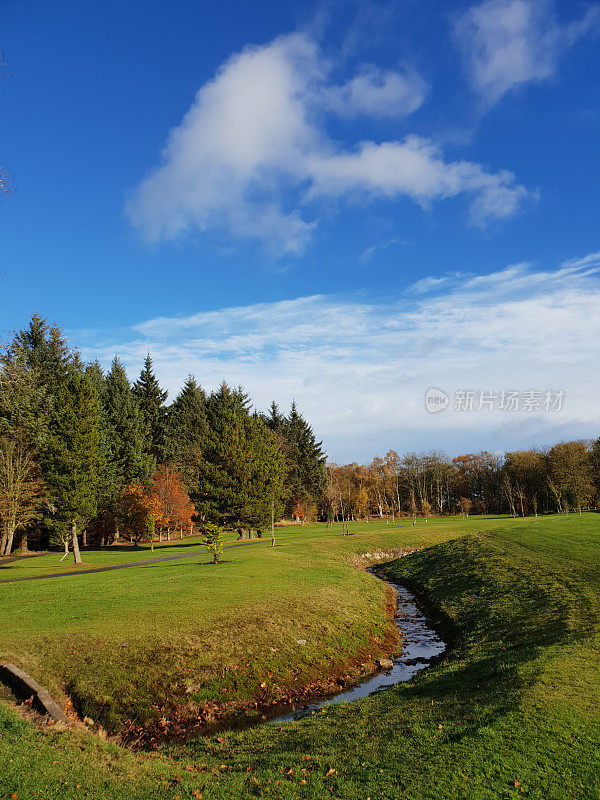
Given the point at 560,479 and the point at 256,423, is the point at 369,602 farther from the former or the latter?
the point at 560,479

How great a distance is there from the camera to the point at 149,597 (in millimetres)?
23359

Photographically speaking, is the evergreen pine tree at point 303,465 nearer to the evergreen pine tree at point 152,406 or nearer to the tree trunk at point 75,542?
the evergreen pine tree at point 152,406

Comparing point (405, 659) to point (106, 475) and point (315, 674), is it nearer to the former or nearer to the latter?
point (315, 674)

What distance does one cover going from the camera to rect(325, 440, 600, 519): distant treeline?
295ft

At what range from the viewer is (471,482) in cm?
11962

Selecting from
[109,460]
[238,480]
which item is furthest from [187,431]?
[238,480]

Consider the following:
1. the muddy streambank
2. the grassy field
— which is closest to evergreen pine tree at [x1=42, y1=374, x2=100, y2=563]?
the grassy field

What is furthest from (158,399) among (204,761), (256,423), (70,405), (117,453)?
(204,761)

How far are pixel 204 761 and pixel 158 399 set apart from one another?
80059mm

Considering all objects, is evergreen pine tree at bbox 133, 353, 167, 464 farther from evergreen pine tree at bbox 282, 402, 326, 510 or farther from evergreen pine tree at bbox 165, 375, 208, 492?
evergreen pine tree at bbox 282, 402, 326, 510

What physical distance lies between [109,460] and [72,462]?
96.6 feet

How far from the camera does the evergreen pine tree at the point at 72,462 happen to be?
1607 inches

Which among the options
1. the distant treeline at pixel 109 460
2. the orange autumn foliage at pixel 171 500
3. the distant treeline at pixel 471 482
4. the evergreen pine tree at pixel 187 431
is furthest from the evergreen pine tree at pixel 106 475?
the distant treeline at pixel 471 482

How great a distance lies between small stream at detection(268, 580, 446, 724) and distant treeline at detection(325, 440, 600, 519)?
191 feet
